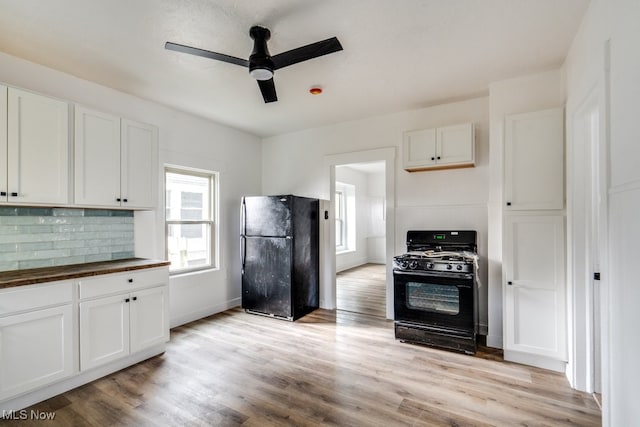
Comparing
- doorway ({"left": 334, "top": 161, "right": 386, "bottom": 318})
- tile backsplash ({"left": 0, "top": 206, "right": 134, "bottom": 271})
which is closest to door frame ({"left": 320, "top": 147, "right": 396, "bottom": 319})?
doorway ({"left": 334, "top": 161, "right": 386, "bottom": 318})

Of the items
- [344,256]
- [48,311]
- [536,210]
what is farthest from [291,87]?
[344,256]

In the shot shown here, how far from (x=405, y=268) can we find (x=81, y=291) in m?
2.82

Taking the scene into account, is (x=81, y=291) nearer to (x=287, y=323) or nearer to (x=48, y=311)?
(x=48, y=311)

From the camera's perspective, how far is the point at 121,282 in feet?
8.22

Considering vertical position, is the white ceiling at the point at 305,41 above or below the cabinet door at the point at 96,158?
above

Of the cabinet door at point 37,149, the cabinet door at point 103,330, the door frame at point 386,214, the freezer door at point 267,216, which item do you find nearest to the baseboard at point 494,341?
the door frame at point 386,214

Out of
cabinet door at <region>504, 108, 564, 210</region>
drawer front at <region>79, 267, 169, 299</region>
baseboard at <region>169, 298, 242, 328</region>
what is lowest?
baseboard at <region>169, 298, 242, 328</region>

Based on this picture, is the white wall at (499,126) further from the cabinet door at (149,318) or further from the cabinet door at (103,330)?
the cabinet door at (103,330)

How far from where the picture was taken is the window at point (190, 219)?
12.0 feet

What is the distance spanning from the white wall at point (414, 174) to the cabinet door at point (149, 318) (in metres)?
2.37

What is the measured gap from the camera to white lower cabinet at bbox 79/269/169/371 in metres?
2.30

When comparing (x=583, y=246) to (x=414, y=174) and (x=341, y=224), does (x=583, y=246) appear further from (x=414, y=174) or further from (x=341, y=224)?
(x=341, y=224)

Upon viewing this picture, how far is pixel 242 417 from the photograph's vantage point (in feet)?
6.32

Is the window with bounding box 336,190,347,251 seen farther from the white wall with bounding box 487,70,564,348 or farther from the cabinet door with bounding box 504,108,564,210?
the cabinet door with bounding box 504,108,564,210
